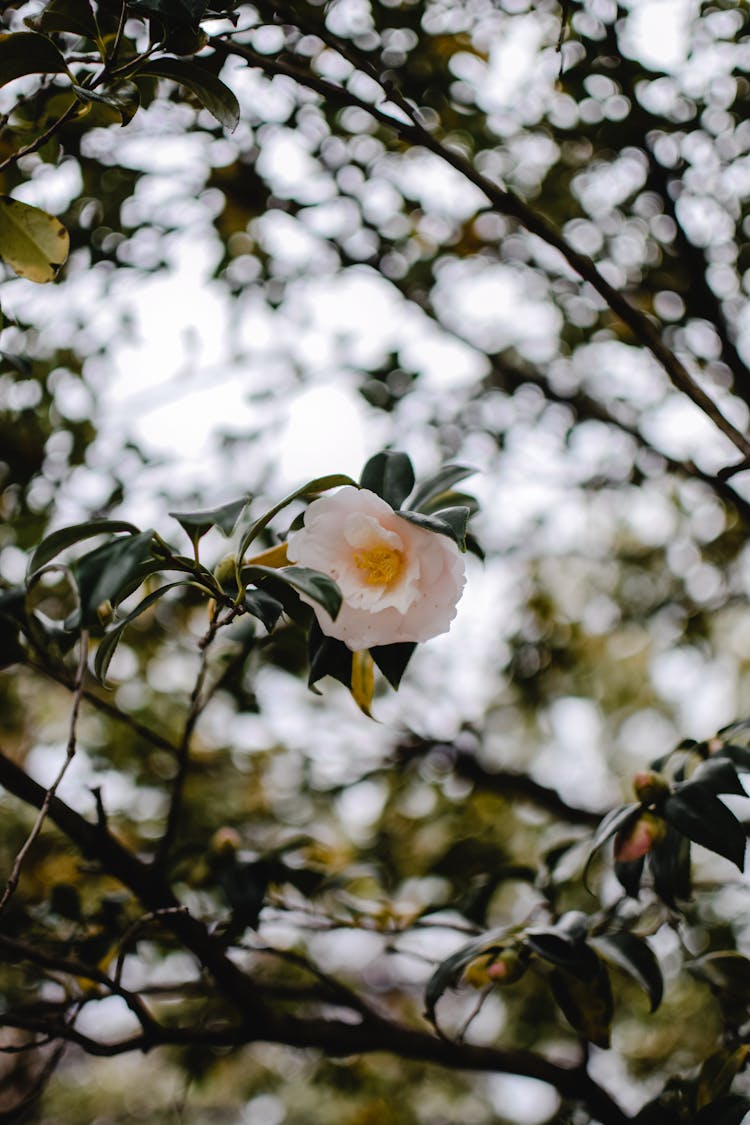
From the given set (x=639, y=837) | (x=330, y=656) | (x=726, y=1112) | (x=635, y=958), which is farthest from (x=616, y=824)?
(x=330, y=656)

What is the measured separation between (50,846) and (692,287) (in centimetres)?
177

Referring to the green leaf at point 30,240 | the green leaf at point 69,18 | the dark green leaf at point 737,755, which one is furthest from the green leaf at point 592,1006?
the green leaf at point 69,18

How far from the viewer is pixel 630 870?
0.88 m

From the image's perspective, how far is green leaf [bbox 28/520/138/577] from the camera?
673 mm

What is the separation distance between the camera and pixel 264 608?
2.23ft

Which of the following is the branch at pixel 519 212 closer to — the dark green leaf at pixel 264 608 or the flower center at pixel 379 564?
the flower center at pixel 379 564

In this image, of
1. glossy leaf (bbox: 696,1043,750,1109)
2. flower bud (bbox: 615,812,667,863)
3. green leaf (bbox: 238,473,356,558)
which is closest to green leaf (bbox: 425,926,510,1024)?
flower bud (bbox: 615,812,667,863)

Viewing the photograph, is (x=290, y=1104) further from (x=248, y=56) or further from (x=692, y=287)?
(x=248, y=56)

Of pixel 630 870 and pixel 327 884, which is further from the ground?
pixel 630 870

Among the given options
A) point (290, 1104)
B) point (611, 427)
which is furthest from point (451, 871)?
point (290, 1104)

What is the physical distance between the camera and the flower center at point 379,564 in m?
0.74

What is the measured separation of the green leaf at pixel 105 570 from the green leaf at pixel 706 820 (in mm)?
554

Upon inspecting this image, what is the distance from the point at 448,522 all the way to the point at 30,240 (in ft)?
1.54

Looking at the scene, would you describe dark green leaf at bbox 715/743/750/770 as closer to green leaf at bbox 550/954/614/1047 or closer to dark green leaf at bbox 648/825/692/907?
dark green leaf at bbox 648/825/692/907
